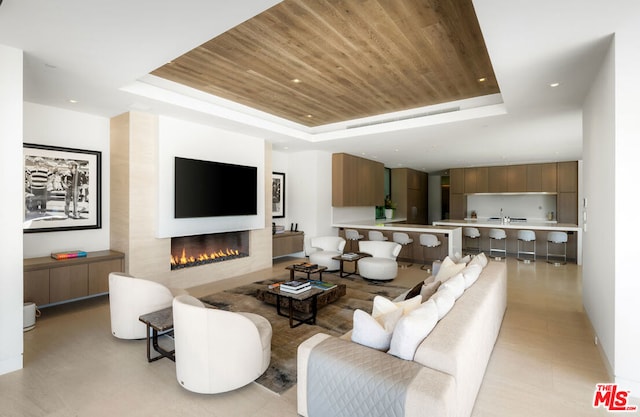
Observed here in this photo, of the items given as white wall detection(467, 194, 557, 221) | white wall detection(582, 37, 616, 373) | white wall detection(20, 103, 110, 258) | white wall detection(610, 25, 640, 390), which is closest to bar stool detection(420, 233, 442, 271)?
white wall detection(582, 37, 616, 373)


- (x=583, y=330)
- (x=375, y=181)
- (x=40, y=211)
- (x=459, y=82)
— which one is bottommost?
(x=583, y=330)

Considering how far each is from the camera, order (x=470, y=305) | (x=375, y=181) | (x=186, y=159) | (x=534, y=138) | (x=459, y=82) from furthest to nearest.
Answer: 1. (x=375, y=181)
2. (x=534, y=138)
3. (x=186, y=159)
4. (x=459, y=82)
5. (x=470, y=305)

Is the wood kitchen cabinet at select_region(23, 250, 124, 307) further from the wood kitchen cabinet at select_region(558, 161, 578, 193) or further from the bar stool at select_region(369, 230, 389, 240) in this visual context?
the wood kitchen cabinet at select_region(558, 161, 578, 193)

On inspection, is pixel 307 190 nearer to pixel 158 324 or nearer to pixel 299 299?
pixel 299 299

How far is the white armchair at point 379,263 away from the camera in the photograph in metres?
5.84

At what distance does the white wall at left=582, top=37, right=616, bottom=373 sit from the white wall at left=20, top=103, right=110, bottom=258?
634 centimetres

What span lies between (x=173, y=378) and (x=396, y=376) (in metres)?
2.00

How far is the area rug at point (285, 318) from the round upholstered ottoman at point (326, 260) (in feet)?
0.66

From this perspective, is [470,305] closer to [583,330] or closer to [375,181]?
[583,330]

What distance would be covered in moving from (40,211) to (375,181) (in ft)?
25.7

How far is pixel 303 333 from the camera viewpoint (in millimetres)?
3602

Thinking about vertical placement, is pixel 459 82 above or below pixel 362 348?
above

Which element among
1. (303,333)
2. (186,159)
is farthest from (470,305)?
(186,159)

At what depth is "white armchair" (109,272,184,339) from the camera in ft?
10.8
